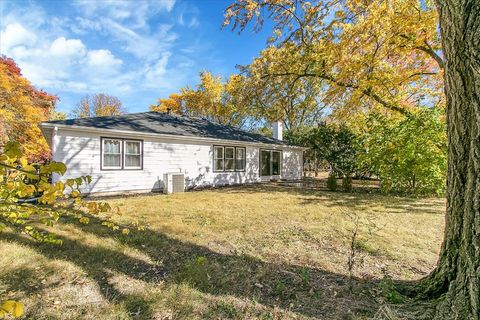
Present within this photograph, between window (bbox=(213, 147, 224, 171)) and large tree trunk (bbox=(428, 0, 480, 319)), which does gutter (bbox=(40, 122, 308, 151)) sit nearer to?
window (bbox=(213, 147, 224, 171))

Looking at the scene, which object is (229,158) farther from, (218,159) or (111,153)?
(111,153)

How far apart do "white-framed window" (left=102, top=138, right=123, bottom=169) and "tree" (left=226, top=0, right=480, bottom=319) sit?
20.3 ft

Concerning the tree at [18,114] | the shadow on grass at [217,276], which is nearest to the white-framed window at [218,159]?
the tree at [18,114]

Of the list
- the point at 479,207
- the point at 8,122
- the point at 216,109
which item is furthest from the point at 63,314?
the point at 216,109

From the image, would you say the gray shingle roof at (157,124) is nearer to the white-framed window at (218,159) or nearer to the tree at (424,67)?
the white-framed window at (218,159)

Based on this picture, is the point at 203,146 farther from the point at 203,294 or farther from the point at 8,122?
the point at 203,294

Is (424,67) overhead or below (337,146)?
overhead

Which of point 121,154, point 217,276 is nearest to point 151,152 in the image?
point 121,154

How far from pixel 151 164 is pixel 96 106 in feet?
90.8

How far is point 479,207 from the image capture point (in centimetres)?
207

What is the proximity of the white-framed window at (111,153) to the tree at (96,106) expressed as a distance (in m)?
25.8

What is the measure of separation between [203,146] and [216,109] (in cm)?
1619

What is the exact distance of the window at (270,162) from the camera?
52.5 ft

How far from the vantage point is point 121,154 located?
10281mm
